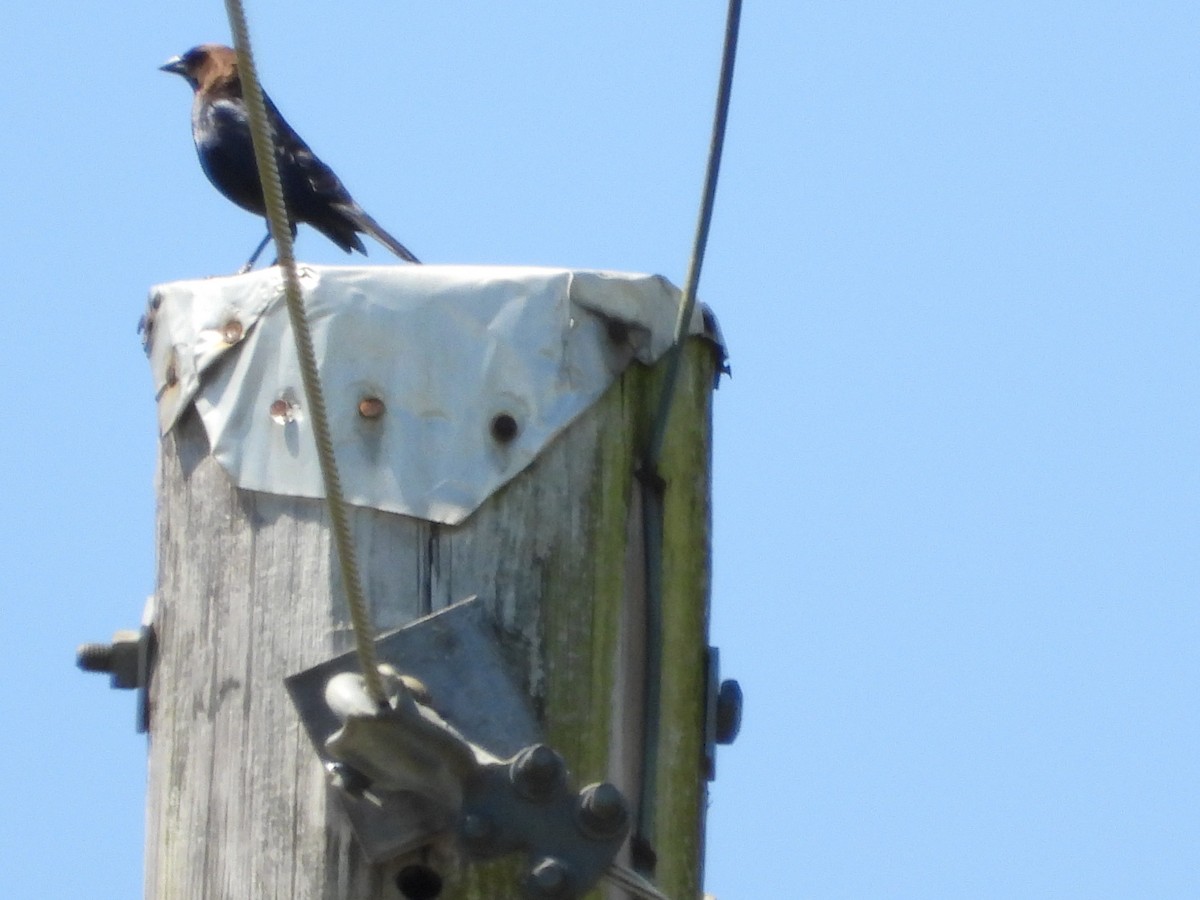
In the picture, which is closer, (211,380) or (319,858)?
(319,858)

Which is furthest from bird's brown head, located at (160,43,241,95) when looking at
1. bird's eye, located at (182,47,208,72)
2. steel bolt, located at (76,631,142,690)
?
steel bolt, located at (76,631,142,690)

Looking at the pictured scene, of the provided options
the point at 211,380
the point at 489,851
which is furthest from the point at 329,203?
the point at 489,851

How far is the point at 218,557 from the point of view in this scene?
248 centimetres

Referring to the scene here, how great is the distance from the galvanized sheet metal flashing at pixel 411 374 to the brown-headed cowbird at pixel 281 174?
4.89 meters

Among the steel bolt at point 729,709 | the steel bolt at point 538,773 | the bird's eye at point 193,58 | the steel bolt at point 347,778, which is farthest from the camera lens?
the bird's eye at point 193,58

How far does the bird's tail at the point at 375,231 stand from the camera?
24.5 feet

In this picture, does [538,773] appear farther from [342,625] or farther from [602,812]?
[342,625]

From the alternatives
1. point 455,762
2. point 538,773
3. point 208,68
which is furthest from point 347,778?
point 208,68

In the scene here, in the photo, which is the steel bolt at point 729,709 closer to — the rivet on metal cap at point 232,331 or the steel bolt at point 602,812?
the steel bolt at point 602,812

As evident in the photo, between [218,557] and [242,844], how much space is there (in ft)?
1.09

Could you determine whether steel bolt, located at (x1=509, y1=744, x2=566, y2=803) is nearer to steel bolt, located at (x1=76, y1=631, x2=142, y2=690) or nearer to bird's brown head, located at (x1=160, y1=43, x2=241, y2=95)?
steel bolt, located at (x1=76, y1=631, x2=142, y2=690)

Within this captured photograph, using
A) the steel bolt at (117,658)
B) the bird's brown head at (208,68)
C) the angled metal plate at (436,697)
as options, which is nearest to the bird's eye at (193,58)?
the bird's brown head at (208,68)

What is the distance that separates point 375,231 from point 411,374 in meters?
5.25

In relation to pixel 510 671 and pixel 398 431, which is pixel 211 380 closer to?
pixel 398 431
